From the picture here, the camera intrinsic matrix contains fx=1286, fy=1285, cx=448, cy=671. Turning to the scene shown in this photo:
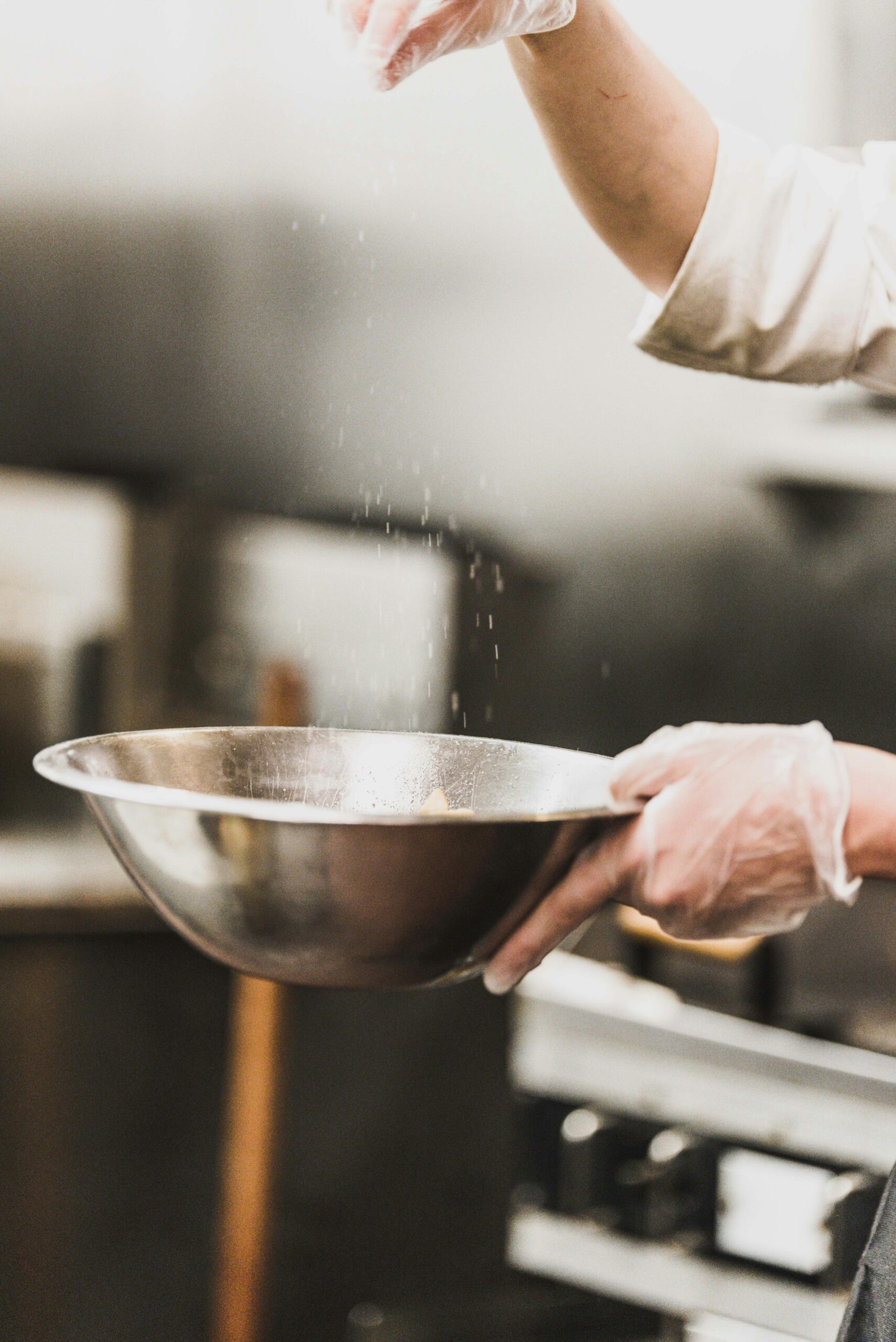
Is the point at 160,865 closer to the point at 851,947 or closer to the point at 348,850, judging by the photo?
the point at 348,850

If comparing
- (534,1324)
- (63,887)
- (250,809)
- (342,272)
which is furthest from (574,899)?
(342,272)

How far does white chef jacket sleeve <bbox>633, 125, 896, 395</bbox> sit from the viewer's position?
0.89 metres

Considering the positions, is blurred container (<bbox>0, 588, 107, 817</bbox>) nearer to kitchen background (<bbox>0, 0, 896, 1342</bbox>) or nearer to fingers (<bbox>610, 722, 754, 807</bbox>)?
kitchen background (<bbox>0, 0, 896, 1342</bbox>)

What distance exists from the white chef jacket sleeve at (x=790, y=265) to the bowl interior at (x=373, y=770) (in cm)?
37

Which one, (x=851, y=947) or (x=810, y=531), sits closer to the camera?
(x=851, y=947)

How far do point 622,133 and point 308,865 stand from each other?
54 cm

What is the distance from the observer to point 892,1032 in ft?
4.91

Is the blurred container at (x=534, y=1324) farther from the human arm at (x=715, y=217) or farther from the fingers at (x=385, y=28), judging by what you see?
the fingers at (x=385, y=28)

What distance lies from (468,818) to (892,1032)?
3.77ft

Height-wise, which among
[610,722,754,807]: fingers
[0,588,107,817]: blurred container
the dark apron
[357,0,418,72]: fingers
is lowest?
the dark apron

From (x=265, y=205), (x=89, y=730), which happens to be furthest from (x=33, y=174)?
(x=89, y=730)

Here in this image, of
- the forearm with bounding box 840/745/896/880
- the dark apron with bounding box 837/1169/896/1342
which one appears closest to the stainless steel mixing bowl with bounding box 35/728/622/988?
the forearm with bounding box 840/745/896/880

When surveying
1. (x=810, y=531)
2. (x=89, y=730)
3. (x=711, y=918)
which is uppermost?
(x=810, y=531)

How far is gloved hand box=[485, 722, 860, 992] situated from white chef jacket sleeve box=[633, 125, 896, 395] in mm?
329
